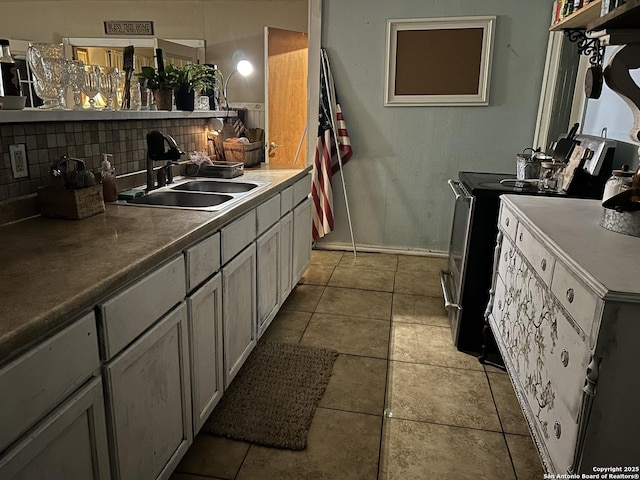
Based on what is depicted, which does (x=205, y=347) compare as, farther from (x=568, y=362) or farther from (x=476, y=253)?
(x=476, y=253)

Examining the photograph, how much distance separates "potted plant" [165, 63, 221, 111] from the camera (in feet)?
8.59

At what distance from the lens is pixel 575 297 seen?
133 cm

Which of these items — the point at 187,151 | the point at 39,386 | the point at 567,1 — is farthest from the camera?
the point at 187,151

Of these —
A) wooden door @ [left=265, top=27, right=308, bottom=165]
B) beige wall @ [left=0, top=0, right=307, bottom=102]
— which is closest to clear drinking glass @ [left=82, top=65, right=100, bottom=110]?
wooden door @ [left=265, top=27, right=308, bottom=165]

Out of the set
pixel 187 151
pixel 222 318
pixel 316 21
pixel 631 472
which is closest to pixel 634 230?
pixel 631 472

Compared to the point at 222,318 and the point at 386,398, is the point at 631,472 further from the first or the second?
the point at 222,318

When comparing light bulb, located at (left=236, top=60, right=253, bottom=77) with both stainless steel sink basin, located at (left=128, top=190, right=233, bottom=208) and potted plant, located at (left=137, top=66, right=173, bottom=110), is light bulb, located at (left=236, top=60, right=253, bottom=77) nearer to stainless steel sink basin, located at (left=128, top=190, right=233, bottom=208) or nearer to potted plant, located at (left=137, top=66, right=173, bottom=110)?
potted plant, located at (left=137, top=66, right=173, bottom=110)

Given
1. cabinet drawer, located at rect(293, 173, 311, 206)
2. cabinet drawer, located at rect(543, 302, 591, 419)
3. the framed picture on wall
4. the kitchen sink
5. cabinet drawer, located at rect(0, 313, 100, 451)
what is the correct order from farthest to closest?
1. the framed picture on wall
2. cabinet drawer, located at rect(293, 173, 311, 206)
3. the kitchen sink
4. cabinet drawer, located at rect(543, 302, 591, 419)
5. cabinet drawer, located at rect(0, 313, 100, 451)

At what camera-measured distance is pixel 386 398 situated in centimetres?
219

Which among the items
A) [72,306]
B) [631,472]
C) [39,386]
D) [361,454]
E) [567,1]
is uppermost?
[567,1]

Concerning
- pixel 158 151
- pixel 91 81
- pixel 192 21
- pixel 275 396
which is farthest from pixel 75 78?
pixel 192 21

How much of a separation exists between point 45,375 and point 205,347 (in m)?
0.82

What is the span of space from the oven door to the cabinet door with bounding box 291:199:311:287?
98cm

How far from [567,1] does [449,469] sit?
2531 millimetres
